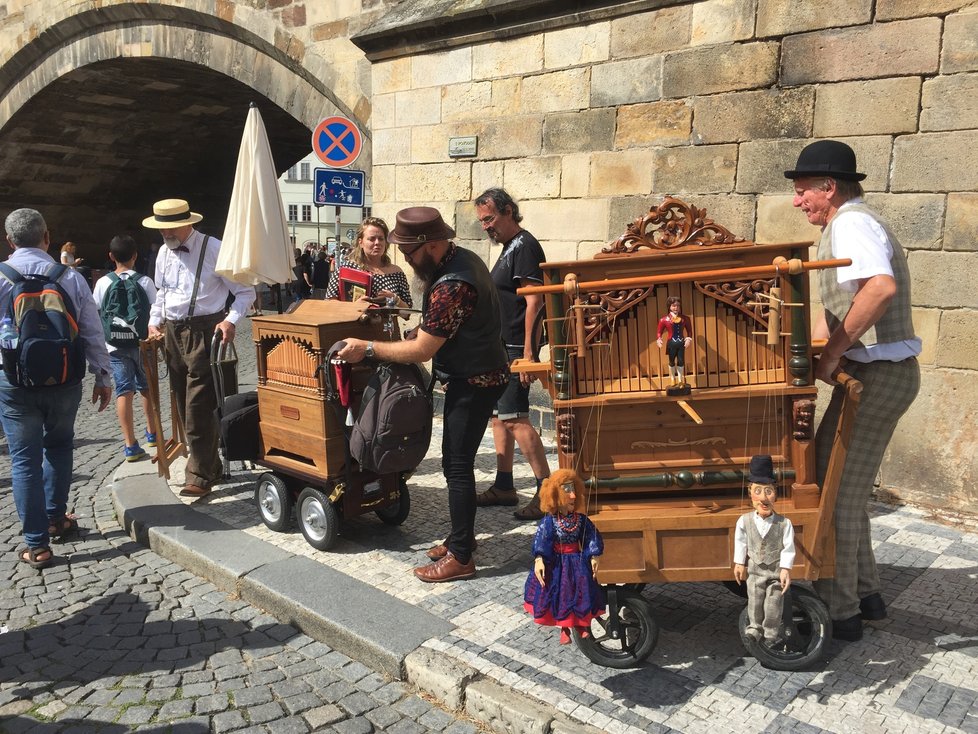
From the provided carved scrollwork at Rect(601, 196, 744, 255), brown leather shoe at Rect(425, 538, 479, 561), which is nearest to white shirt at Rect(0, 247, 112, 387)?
brown leather shoe at Rect(425, 538, 479, 561)

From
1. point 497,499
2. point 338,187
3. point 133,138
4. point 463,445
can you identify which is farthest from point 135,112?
point 463,445

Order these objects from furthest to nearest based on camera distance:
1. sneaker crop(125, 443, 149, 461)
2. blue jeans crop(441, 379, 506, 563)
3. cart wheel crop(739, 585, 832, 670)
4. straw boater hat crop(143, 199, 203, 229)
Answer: sneaker crop(125, 443, 149, 461) < straw boater hat crop(143, 199, 203, 229) < blue jeans crop(441, 379, 506, 563) < cart wheel crop(739, 585, 832, 670)

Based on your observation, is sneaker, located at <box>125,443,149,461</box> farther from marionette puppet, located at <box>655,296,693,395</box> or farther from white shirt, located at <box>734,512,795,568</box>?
white shirt, located at <box>734,512,795,568</box>

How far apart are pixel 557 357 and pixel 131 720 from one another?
2064 mm

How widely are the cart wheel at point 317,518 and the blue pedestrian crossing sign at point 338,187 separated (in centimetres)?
416

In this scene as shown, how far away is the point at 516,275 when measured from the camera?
15.0 ft

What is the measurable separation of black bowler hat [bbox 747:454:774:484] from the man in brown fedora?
53.7 inches

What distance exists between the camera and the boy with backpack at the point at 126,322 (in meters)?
6.11

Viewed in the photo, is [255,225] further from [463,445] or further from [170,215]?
[463,445]

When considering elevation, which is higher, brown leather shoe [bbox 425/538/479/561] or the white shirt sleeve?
the white shirt sleeve

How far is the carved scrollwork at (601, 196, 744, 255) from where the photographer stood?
2980 mm

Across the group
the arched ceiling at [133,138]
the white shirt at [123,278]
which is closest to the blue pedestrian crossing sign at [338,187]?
the white shirt at [123,278]

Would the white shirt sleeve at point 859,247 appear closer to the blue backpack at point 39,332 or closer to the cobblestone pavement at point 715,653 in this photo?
the cobblestone pavement at point 715,653

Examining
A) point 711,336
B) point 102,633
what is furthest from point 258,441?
point 711,336
